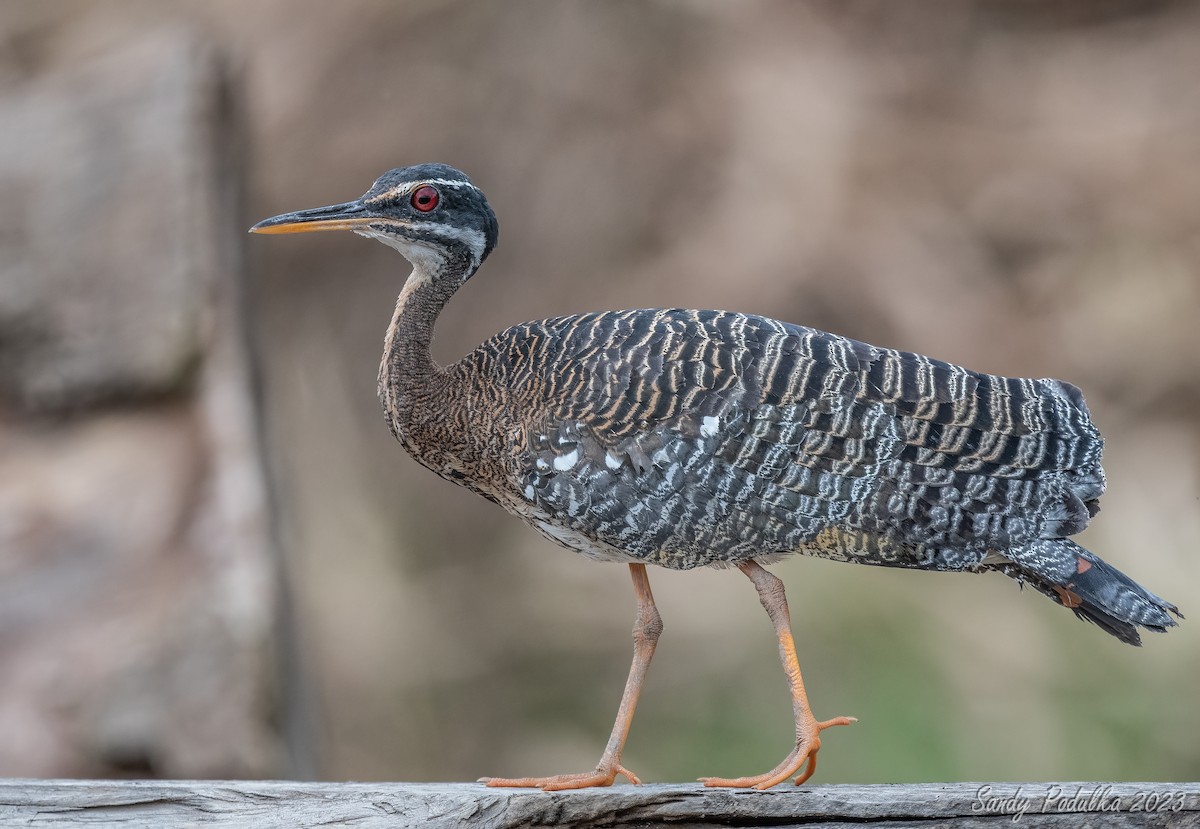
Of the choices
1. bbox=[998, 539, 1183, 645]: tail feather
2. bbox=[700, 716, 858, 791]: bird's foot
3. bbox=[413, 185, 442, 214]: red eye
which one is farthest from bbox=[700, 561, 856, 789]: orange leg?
bbox=[413, 185, 442, 214]: red eye

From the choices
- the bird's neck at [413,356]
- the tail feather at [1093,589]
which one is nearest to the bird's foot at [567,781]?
the bird's neck at [413,356]

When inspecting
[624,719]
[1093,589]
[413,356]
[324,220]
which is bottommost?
[624,719]

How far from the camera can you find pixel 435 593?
8953 mm

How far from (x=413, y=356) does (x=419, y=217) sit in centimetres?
41

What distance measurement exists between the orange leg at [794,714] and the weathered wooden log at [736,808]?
1.8 inches

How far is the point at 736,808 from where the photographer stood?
3.34 meters

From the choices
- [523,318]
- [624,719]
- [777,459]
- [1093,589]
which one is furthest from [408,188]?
[523,318]

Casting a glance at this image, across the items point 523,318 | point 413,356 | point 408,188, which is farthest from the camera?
point 523,318

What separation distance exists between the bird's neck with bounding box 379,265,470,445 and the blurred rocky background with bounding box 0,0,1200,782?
2.10 meters

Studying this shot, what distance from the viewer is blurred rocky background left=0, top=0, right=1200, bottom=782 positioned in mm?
6004

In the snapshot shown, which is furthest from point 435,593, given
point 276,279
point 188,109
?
point 188,109

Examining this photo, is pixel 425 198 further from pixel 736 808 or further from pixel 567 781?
pixel 736 808

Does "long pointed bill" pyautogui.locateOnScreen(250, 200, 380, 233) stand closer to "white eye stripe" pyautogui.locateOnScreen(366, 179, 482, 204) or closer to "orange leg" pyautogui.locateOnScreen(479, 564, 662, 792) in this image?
"white eye stripe" pyautogui.locateOnScreen(366, 179, 482, 204)

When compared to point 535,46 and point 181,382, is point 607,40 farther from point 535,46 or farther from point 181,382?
point 181,382
